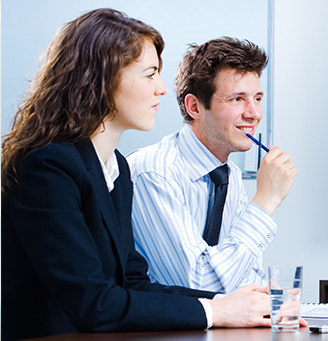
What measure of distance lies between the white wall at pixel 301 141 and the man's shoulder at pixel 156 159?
35.7 inches

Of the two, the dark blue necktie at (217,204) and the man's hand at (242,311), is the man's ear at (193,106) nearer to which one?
the dark blue necktie at (217,204)

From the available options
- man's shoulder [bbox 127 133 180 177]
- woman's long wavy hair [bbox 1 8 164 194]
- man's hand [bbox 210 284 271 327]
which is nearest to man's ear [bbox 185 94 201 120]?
man's shoulder [bbox 127 133 180 177]

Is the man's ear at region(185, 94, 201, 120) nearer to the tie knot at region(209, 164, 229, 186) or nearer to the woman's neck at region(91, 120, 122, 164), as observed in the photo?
the tie knot at region(209, 164, 229, 186)

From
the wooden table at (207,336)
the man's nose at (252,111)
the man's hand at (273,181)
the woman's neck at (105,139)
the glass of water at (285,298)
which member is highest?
the man's nose at (252,111)

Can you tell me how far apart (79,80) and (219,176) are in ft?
2.11

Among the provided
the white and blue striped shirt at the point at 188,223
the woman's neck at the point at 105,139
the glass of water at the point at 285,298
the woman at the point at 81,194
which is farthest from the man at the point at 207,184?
the glass of water at the point at 285,298

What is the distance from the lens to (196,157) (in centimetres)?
161

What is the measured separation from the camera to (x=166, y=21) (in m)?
2.36

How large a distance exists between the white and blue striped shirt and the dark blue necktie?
0.06ft

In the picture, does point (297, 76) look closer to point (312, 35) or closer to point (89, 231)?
point (312, 35)

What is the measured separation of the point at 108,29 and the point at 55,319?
623mm

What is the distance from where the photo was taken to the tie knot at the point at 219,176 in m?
1.62

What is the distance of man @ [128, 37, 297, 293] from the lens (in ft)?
4.46

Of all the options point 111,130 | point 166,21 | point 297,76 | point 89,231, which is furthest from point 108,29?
point 297,76
